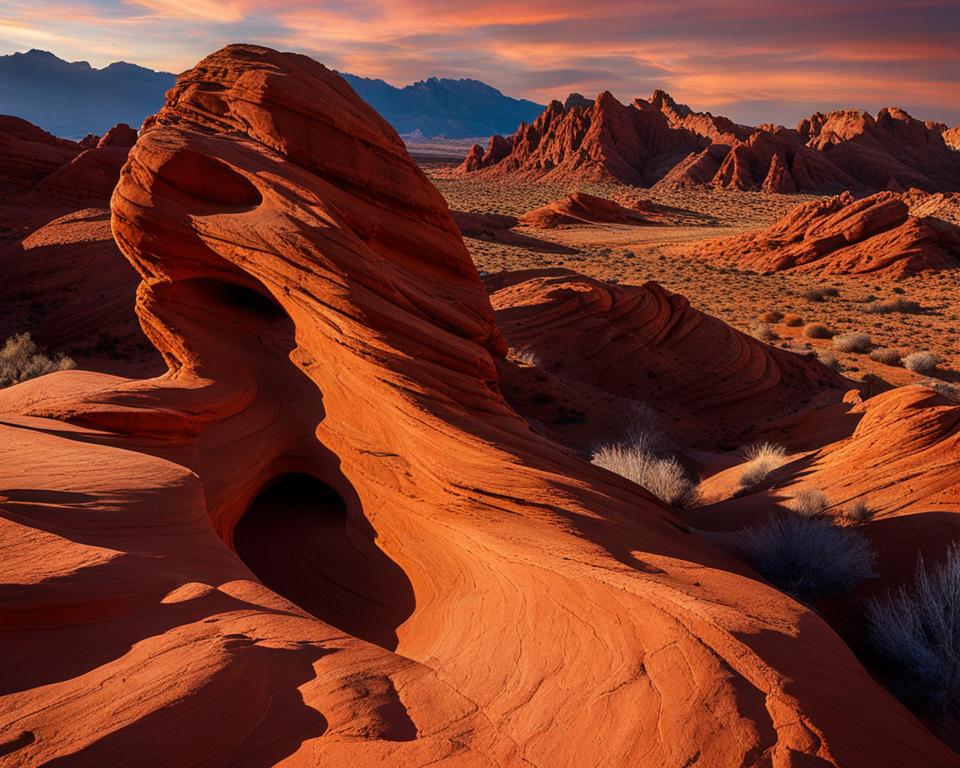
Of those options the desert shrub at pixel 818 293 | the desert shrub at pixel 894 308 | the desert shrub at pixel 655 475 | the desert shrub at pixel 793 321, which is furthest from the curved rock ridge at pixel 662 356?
the desert shrub at pixel 818 293

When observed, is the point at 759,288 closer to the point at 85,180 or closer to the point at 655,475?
the point at 655,475

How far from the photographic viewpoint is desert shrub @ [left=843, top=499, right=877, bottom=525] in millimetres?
8438

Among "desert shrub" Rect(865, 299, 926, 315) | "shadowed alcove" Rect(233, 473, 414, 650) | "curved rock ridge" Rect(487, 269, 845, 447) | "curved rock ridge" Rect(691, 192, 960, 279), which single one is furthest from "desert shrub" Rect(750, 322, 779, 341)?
"shadowed alcove" Rect(233, 473, 414, 650)

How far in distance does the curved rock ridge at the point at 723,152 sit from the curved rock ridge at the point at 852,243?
44519 mm

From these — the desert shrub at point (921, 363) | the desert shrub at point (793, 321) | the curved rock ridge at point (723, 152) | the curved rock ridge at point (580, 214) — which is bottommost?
the desert shrub at point (921, 363)

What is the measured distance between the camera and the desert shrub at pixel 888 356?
21.5 metres

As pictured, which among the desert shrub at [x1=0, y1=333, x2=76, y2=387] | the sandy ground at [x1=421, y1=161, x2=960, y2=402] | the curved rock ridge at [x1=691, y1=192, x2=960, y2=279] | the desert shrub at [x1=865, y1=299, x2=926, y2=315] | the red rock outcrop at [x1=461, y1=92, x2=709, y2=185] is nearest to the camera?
the desert shrub at [x1=0, y1=333, x2=76, y2=387]

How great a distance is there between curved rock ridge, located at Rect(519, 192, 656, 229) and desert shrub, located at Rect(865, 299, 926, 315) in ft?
Result: 101

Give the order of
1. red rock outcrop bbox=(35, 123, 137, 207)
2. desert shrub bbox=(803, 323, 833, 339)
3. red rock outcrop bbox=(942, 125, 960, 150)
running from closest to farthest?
desert shrub bbox=(803, 323, 833, 339), red rock outcrop bbox=(35, 123, 137, 207), red rock outcrop bbox=(942, 125, 960, 150)

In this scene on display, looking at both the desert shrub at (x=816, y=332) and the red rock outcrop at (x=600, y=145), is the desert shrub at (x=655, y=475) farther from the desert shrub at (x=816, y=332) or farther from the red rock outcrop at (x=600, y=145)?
the red rock outcrop at (x=600, y=145)

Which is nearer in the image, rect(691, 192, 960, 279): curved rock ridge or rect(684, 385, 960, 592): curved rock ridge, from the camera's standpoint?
rect(684, 385, 960, 592): curved rock ridge

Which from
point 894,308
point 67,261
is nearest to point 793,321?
point 894,308

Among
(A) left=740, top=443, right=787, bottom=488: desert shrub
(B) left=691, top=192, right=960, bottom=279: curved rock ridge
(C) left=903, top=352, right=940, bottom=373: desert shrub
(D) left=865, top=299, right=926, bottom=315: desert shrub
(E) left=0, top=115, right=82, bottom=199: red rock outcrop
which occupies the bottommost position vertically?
(A) left=740, top=443, right=787, bottom=488: desert shrub

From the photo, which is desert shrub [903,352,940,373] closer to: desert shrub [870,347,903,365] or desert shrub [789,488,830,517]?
desert shrub [870,347,903,365]
